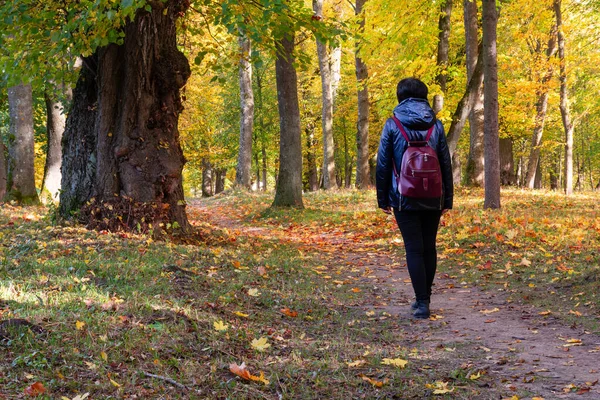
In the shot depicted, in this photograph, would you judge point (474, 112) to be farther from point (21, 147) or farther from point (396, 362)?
point (396, 362)

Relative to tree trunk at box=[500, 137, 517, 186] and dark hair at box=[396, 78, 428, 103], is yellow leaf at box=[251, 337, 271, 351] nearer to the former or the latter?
dark hair at box=[396, 78, 428, 103]

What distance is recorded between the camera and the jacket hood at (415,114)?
5016mm

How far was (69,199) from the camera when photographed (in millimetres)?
7879

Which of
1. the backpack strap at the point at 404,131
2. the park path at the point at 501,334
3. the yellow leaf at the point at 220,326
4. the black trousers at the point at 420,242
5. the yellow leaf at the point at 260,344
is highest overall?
the backpack strap at the point at 404,131

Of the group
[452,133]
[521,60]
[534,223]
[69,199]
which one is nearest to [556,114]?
[521,60]

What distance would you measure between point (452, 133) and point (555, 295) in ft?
37.2

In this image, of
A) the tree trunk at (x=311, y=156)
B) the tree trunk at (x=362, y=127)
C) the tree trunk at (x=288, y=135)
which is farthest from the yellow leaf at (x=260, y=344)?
the tree trunk at (x=311, y=156)

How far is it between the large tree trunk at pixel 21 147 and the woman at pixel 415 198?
38.4ft

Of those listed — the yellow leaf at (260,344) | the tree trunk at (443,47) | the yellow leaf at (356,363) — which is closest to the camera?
the yellow leaf at (356,363)

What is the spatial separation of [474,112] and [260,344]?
47.2ft

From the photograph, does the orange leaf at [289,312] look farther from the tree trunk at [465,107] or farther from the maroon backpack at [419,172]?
the tree trunk at [465,107]

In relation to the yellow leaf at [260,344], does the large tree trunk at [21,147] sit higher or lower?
higher

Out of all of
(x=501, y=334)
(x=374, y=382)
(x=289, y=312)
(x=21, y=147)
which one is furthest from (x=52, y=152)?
(x=374, y=382)

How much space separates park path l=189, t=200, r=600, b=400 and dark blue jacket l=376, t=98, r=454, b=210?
1202mm
